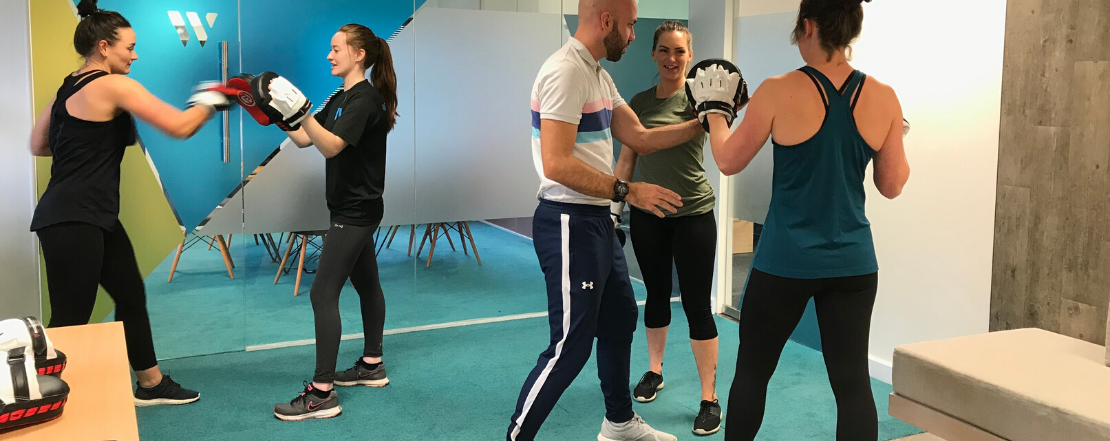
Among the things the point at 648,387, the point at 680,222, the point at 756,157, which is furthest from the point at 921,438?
the point at 756,157

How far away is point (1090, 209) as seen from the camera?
2.44 meters

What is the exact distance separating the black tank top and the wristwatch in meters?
1.73

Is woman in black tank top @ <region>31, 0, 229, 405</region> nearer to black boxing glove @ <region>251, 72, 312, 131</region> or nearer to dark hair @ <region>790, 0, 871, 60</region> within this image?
black boxing glove @ <region>251, 72, 312, 131</region>

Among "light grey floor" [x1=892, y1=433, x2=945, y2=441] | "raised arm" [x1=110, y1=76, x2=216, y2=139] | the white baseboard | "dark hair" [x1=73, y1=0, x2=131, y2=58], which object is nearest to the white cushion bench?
"light grey floor" [x1=892, y1=433, x2=945, y2=441]

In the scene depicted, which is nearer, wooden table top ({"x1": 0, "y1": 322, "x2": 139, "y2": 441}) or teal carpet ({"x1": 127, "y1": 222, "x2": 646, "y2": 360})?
wooden table top ({"x1": 0, "y1": 322, "x2": 139, "y2": 441})

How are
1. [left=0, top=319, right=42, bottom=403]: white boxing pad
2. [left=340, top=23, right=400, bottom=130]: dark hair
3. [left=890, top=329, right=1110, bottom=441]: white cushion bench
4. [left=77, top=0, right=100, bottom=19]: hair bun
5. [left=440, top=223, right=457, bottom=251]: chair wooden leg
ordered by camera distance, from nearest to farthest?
1. [left=0, top=319, right=42, bottom=403]: white boxing pad
2. [left=890, top=329, right=1110, bottom=441]: white cushion bench
3. [left=77, top=0, right=100, bottom=19]: hair bun
4. [left=340, top=23, right=400, bottom=130]: dark hair
5. [left=440, top=223, right=457, bottom=251]: chair wooden leg

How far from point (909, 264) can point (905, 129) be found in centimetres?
148

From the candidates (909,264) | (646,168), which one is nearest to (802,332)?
(909,264)

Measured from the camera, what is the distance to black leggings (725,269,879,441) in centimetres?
201

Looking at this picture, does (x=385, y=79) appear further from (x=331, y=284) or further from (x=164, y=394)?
(x=164, y=394)

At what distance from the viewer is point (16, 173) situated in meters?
3.45

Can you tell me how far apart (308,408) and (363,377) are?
0.42m

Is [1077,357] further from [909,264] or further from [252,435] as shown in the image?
[252,435]

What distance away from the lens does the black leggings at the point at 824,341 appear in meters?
2.01
